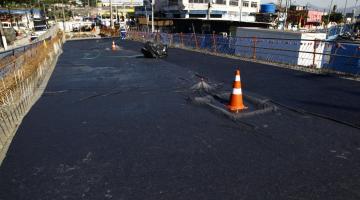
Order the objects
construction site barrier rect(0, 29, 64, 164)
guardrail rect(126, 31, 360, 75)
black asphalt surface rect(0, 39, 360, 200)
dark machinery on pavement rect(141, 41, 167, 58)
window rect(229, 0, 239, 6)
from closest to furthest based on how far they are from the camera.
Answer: black asphalt surface rect(0, 39, 360, 200), construction site barrier rect(0, 29, 64, 164), guardrail rect(126, 31, 360, 75), dark machinery on pavement rect(141, 41, 167, 58), window rect(229, 0, 239, 6)

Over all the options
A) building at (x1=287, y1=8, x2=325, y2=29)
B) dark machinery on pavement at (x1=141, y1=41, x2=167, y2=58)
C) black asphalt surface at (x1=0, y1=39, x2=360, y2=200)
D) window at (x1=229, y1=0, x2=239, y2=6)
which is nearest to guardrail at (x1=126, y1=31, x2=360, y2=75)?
dark machinery on pavement at (x1=141, y1=41, x2=167, y2=58)

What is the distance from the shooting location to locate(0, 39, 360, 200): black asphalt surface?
3.56 metres

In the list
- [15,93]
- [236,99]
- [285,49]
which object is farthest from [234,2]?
[236,99]

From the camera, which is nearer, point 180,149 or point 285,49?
point 180,149

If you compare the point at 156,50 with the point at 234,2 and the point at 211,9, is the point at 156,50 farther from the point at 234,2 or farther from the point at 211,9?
the point at 234,2

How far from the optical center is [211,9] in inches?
2849

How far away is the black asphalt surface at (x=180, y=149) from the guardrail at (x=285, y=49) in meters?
5.34

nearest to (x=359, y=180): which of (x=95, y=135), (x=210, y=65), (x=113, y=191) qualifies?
(x=113, y=191)

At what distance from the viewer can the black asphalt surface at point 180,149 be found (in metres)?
3.56

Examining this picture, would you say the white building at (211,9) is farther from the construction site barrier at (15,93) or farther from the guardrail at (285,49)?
the construction site barrier at (15,93)

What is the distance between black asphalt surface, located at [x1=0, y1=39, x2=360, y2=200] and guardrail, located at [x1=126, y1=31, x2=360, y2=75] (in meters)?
5.34

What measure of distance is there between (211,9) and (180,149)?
72110 mm

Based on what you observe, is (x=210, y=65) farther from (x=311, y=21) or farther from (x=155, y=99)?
(x=311, y=21)

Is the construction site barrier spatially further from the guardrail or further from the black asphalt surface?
the guardrail
